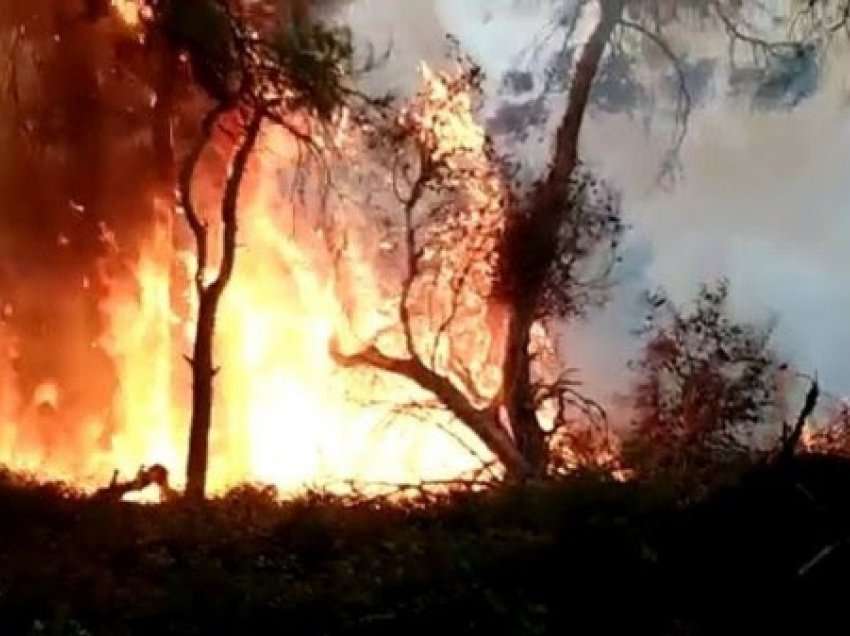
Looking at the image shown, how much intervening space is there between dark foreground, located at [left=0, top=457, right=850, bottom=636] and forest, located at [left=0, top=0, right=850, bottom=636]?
240 centimetres

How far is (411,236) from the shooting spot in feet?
31.9

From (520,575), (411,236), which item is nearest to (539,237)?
(411,236)

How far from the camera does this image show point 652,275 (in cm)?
949

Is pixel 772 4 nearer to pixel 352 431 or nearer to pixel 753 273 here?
pixel 753 273

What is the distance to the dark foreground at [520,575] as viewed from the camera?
15.9 feet

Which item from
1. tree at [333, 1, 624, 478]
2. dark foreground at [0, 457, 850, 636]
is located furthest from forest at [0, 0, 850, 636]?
dark foreground at [0, 457, 850, 636]

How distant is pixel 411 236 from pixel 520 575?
477cm

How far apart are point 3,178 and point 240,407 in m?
2.15

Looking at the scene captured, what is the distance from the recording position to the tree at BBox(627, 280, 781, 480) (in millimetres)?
9055

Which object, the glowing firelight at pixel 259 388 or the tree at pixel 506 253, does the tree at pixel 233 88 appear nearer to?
the glowing firelight at pixel 259 388

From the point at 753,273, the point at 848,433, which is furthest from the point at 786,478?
the point at 753,273

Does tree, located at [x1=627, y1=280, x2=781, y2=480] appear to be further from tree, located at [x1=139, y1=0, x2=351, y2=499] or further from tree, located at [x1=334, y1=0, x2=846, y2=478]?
tree, located at [x1=139, y1=0, x2=351, y2=499]

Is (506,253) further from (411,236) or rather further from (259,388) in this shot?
(259,388)

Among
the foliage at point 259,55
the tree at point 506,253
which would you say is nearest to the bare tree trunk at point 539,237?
the tree at point 506,253
